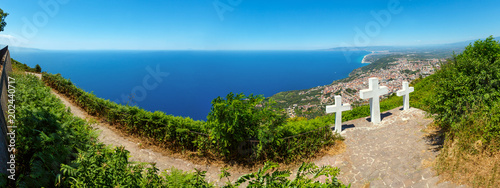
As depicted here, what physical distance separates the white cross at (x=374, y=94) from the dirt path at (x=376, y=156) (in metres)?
0.42

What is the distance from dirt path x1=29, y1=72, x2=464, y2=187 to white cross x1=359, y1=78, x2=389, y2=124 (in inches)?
16.4

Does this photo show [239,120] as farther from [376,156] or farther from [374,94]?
[374,94]

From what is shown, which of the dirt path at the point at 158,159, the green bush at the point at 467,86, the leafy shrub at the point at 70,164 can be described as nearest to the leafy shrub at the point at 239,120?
the dirt path at the point at 158,159

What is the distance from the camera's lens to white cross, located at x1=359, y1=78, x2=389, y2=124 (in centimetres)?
902

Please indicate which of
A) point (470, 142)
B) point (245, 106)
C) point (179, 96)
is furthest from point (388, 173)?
point (179, 96)

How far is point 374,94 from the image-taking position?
920cm

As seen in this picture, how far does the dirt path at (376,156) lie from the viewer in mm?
5449

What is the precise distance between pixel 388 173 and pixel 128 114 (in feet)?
28.4

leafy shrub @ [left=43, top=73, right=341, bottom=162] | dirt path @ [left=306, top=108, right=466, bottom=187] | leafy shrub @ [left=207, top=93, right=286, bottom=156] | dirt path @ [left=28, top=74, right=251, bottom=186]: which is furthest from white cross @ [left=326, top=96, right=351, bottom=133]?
dirt path @ [left=28, top=74, right=251, bottom=186]

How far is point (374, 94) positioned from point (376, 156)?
11.4 ft

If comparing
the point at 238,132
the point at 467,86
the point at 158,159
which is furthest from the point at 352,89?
the point at 158,159

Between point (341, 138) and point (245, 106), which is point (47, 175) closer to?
point (245, 106)

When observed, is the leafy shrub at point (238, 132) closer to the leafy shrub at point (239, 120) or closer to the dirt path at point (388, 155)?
the leafy shrub at point (239, 120)

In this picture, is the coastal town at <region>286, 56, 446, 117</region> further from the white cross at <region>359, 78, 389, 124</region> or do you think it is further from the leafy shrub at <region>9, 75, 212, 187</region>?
the leafy shrub at <region>9, 75, 212, 187</region>
